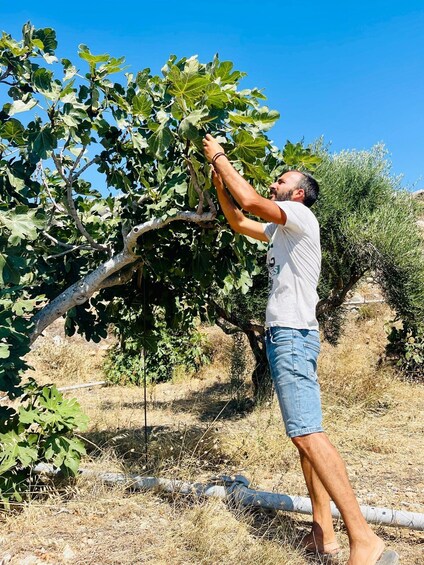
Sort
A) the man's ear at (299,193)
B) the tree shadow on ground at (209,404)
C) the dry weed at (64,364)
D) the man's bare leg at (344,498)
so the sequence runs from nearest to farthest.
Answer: the man's bare leg at (344,498)
the man's ear at (299,193)
the tree shadow on ground at (209,404)
the dry weed at (64,364)

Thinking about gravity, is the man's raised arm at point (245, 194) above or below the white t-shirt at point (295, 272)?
above

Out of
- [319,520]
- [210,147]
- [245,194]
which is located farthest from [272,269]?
[319,520]

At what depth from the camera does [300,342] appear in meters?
2.80

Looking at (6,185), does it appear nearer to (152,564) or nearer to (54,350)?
(152,564)

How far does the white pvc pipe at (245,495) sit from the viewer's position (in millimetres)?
3146

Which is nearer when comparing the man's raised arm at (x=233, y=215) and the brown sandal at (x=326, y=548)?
the brown sandal at (x=326, y=548)

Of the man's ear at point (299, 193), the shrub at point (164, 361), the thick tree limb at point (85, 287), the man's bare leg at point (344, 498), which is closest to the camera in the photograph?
the man's bare leg at point (344, 498)

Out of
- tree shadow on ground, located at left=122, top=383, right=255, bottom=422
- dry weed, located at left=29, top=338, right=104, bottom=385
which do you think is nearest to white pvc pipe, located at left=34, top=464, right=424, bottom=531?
tree shadow on ground, located at left=122, top=383, right=255, bottom=422

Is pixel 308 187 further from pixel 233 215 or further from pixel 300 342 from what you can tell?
pixel 300 342

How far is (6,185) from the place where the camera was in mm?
3469

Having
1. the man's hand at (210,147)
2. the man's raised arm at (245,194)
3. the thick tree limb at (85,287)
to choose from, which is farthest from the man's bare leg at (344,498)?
the thick tree limb at (85,287)

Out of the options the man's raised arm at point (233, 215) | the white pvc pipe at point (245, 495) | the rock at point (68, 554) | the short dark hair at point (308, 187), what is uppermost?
the short dark hair at point (308, 187)

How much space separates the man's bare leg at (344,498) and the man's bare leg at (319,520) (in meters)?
0.24

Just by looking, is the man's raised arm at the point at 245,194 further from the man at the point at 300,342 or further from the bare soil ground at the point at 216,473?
the bare soil ground at the point at 216,473
